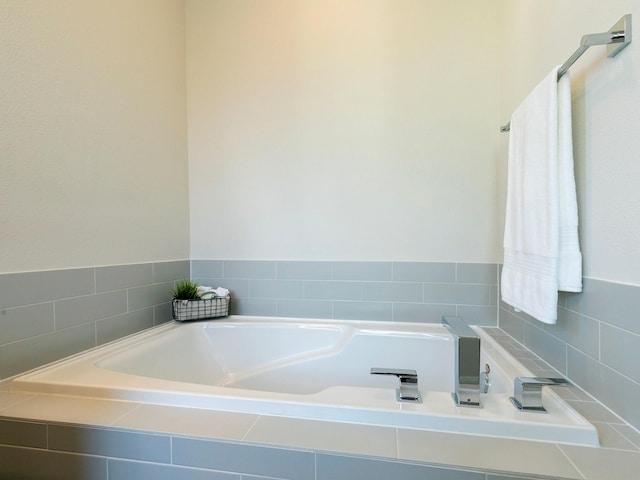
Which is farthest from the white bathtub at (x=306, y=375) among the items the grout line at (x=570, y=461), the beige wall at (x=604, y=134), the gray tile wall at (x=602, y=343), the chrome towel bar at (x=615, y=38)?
the chrome towel bar at (x=615, y=38)

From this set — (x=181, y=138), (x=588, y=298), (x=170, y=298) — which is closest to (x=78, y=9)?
(x=181, y=138)

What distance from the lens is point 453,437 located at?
70 cm

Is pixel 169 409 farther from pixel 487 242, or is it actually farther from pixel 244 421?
pixel 487 242

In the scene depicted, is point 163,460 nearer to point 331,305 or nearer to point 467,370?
point 467,370

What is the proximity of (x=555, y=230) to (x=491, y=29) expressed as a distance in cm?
132

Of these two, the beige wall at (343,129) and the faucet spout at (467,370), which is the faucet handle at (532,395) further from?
the beige wall at (343,129)

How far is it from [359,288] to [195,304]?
0.92 meters

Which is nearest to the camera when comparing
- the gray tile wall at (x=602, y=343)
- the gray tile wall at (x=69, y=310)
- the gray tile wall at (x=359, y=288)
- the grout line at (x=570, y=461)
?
the grout line at (x=570, y=461)

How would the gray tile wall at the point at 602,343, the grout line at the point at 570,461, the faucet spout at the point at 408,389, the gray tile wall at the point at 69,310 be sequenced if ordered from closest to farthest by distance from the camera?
the grout line at the point at 570,461 < the gray tile wall at the point at 602,343 < the faucet spout at the point at 408,389 < the gray tile wall at the point at 69,310

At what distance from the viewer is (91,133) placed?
1284mm

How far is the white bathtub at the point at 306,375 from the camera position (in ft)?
2.43

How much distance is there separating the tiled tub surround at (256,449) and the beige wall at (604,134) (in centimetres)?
42

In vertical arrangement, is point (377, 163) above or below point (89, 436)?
above

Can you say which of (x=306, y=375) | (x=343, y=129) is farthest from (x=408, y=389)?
(x=343, y=129)
